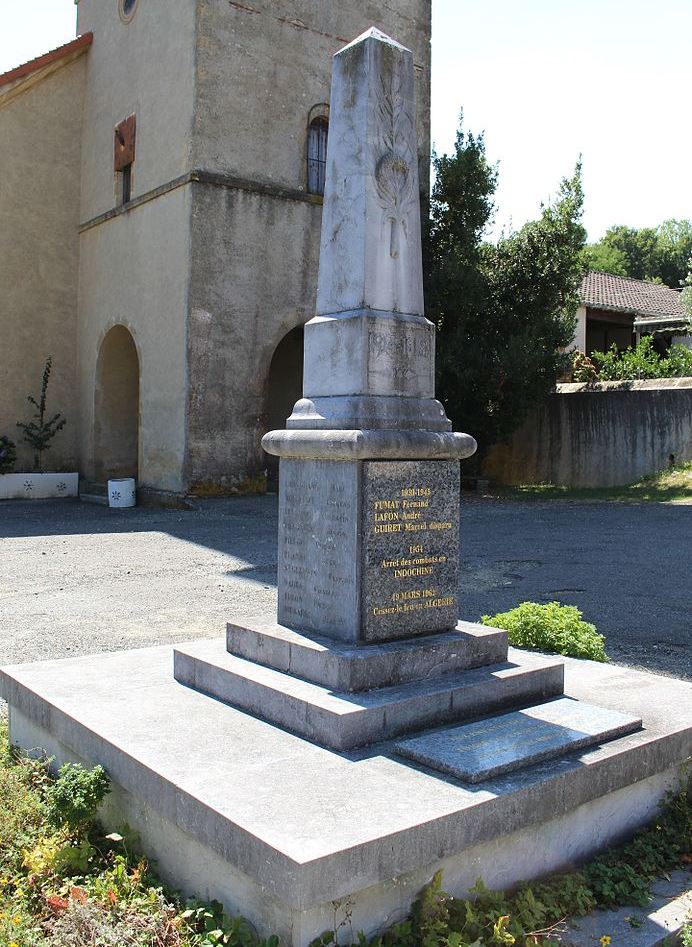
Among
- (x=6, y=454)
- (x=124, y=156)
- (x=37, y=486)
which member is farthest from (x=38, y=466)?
(x=124, y=156)

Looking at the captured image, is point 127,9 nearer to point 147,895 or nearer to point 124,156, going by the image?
point 124,156

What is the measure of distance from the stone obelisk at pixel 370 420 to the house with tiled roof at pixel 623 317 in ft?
84.1

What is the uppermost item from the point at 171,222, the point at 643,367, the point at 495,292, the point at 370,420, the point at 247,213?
the point at 247,213

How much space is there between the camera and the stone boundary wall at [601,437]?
56.4 ft

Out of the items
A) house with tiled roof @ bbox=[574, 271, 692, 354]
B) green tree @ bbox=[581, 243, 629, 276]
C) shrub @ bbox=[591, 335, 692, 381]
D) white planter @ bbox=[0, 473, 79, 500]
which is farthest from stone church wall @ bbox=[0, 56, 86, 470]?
green tree @ bbox=[581, 243, 629, 276]

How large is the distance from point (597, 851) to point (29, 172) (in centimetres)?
1829

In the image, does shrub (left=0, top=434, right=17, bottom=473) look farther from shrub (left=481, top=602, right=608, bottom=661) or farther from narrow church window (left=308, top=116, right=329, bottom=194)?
Result: shrub (left=481, top=602, right=608, bottom=661)

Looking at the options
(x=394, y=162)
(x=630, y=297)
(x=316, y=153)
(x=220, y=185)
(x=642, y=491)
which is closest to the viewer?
(x=394, y=162)

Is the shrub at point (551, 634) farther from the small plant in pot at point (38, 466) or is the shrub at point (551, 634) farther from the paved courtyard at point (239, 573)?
the small plant in pot at point (38, 466)

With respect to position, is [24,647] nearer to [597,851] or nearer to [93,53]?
[597,851]

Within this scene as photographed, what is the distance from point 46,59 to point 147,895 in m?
19.0

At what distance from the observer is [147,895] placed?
323cm

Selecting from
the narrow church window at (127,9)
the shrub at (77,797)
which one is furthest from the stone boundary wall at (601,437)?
the shrub at (77,797)

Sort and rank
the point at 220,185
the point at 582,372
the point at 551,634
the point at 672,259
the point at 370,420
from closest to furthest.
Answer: the point at 370,420
the point at 551,634
the point at 220,185
the point at 582,372
the point at 672,259
